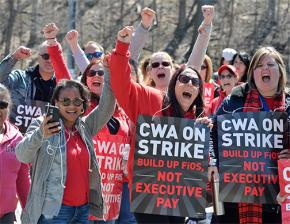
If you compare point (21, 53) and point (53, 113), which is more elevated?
point (21, 53)

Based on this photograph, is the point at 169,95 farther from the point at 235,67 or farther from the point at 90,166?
the point at 235,67

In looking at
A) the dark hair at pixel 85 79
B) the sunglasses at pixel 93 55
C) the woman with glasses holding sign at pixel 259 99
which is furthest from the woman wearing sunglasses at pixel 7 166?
the sunglasses at pixel 93 55

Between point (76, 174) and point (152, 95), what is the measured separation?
871mm

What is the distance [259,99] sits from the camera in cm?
536

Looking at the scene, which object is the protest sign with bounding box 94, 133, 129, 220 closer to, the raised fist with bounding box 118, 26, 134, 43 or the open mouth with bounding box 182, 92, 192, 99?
the open mouth with bounding box 182, 92, 192, 99

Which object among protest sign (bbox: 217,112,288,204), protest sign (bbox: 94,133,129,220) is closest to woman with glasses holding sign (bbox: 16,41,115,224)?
protest sign (bbox: 94,133,129,220)

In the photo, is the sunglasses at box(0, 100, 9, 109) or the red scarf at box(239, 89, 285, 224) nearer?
the sunglasses at box(0, 100, 9, 109)

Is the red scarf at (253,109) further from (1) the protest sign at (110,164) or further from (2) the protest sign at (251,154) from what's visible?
(1) the protest sign at (110,164)

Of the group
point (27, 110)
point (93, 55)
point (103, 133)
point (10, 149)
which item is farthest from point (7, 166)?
point (93, 55)

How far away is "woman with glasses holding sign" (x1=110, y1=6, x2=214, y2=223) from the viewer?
4.99 m

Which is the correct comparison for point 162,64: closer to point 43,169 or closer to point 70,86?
point 70,86

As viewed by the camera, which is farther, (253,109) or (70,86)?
(253,109)

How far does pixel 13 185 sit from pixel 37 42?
2306cm

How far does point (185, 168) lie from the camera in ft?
17.5
